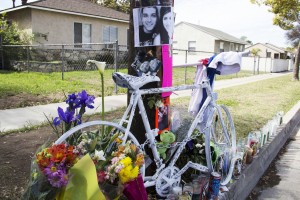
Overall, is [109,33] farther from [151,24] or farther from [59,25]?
[151,24]

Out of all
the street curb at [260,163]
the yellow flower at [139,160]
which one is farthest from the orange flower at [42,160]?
the street curb at [260,163]

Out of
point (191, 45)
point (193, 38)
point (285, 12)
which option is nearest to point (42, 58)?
point (285, 12)

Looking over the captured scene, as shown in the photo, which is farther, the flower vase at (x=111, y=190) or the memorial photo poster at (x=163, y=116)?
the memorial photo poster at (x=163, y=116)

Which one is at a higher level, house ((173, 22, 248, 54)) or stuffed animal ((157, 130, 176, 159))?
house ((173, 22, 248, 54))

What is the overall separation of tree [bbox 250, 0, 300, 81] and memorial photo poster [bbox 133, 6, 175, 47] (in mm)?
16474

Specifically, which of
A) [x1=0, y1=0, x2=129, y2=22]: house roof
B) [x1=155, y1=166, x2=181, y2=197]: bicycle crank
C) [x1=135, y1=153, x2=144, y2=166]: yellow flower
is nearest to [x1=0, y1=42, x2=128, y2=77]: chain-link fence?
[x1=0, y1=0, x2=129, y2=22]: house roof

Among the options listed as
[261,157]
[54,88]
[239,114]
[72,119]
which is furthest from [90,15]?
[72,119]

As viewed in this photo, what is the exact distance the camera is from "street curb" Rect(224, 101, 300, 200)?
3484 mm

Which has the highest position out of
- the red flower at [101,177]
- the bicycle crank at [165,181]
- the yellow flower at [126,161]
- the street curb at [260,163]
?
the yellow flower at [126,161]

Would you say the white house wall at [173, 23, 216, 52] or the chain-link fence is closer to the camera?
the chain-link fence

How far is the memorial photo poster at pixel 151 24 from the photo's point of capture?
2770 mm

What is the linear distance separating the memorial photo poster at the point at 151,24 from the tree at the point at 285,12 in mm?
16474

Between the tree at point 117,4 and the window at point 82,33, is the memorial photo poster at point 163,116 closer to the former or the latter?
the window at point 82,33

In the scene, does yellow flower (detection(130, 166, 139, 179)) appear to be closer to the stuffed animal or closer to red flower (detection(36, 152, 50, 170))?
red flower (detection(36, 152, 50, 170))
